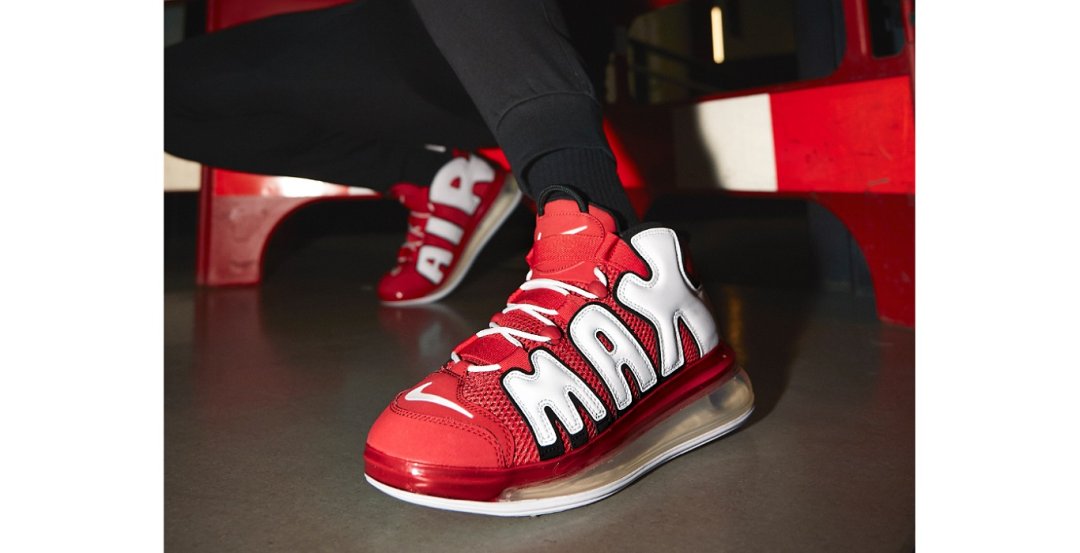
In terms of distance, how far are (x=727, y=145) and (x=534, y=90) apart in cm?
77

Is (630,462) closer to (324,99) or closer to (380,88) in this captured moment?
(380,88)

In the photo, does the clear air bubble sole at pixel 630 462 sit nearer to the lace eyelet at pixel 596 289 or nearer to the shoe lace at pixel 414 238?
the lace eyelet at pixel 596 289

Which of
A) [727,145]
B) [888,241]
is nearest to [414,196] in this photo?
[727,145]

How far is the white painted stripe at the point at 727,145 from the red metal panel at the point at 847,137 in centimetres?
2

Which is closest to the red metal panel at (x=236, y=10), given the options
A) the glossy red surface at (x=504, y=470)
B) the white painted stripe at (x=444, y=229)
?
the white painted stripe at (x=444, y=229)

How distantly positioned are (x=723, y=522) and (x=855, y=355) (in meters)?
0.55

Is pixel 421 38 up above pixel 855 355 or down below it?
above

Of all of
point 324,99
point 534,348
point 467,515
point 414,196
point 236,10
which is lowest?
point 467,515

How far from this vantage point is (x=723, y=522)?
53cm

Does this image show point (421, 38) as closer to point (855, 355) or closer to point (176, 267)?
point (855, 355)

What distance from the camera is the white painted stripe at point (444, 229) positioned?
149 cm

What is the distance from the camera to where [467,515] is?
1.78 feet
